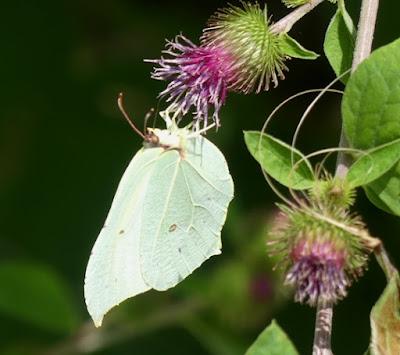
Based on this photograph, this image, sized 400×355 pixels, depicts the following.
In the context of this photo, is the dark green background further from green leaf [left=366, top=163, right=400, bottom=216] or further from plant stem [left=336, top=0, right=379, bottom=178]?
plant stem [left=336, top=0, right=379, bottom=178]

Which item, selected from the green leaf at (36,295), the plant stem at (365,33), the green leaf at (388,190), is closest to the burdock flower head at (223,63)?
the plant stem at (365,33)

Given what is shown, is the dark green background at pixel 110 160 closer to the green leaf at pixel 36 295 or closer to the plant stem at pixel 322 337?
the green leaf at pixel 36 295

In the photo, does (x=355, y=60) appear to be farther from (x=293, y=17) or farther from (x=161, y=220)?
(x=161, y=220)

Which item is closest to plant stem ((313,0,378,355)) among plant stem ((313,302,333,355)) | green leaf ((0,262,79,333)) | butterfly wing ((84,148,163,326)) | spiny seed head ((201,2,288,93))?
plant stem ((313,302,333,355))

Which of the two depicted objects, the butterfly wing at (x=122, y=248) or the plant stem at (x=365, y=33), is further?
the butterfly wing at (x=122, y=248)

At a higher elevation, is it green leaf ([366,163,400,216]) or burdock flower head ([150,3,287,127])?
burdock flower head ([150,3,287,127])

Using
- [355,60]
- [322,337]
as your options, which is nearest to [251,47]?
[355,60]

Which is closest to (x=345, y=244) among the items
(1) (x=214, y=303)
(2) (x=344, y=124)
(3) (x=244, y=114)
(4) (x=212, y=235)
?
(2) (x=344, y=124)
